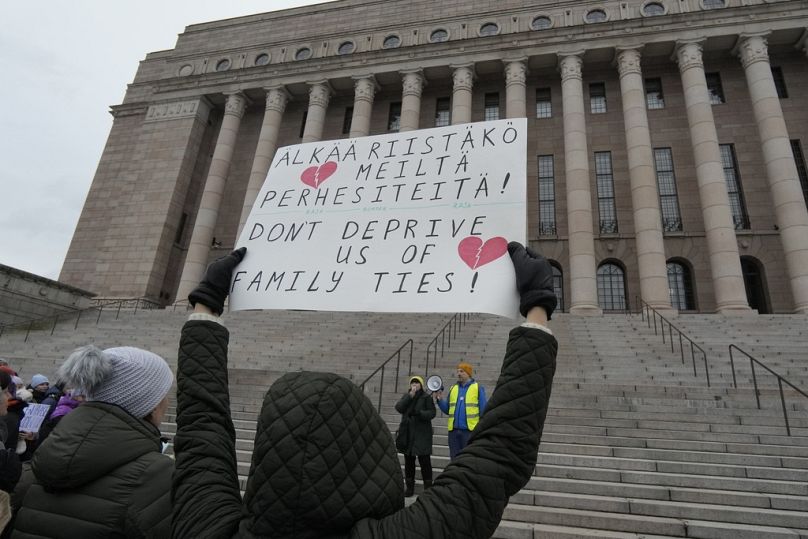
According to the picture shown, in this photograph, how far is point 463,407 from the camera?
6.43 metres

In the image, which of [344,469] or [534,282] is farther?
[534,282]

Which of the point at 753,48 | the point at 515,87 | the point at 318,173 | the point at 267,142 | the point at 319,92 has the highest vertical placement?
the point at 319,92

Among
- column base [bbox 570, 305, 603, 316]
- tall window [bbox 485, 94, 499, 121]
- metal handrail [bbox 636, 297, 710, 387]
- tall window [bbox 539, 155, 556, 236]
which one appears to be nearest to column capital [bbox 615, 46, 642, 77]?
tall window [bbox 539, 155, 556, 236]

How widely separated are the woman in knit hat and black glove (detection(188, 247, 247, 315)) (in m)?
0.50

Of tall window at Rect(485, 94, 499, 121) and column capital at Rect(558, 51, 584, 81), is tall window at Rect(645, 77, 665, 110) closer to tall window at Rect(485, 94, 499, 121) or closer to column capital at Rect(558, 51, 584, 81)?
column capital at Rect(558, 51, 584, 81)

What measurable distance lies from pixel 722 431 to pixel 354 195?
8.16 metres

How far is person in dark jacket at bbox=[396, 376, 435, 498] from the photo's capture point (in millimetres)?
6188

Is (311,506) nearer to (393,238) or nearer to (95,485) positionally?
(95,485)

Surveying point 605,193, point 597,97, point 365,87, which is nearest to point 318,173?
point 605,193

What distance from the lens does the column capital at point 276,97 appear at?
29.3m

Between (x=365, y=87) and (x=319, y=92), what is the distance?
304cm

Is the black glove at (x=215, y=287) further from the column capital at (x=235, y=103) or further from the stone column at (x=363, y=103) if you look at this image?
the column capital at (x=235, y=103)

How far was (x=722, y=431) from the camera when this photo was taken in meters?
7.97

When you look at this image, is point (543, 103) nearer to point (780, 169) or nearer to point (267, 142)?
point (780, 169)
